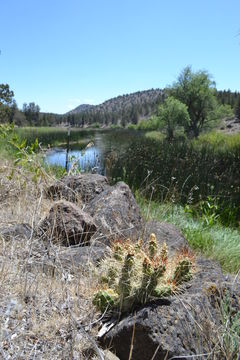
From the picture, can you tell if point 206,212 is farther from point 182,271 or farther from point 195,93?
point 195,93

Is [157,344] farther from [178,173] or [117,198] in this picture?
[178,173]

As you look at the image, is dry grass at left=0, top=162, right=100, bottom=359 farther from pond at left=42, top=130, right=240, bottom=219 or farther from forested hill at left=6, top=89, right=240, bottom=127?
forested hill at left=6, top=89, right=240, bottom=127

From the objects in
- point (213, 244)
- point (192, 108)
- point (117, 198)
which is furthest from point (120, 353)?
point (192, 108)

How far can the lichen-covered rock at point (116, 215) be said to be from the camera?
158 inches

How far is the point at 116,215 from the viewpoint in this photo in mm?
4141

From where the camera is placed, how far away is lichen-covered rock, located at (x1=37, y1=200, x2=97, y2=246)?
3.80 meters

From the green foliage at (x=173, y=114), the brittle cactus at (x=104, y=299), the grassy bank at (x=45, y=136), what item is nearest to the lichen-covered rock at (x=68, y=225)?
the brittle cactus at (x=104, y=299)

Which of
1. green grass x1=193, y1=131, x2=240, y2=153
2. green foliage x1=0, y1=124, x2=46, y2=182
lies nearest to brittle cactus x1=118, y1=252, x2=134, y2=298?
green foliage x1=0, y1=124, x2=46, y2=182

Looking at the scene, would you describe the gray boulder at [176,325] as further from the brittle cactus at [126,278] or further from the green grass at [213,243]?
the green grass at [213,243]

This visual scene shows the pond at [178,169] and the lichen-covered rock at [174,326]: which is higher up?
the lichen-covered rock at [174,326]

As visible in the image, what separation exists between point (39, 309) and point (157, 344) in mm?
864

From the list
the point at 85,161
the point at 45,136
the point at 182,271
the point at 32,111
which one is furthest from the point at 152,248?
the point at 32,111

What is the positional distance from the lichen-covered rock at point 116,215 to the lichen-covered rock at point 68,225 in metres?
0.14

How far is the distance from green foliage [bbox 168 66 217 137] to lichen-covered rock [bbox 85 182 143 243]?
39.6 metres
